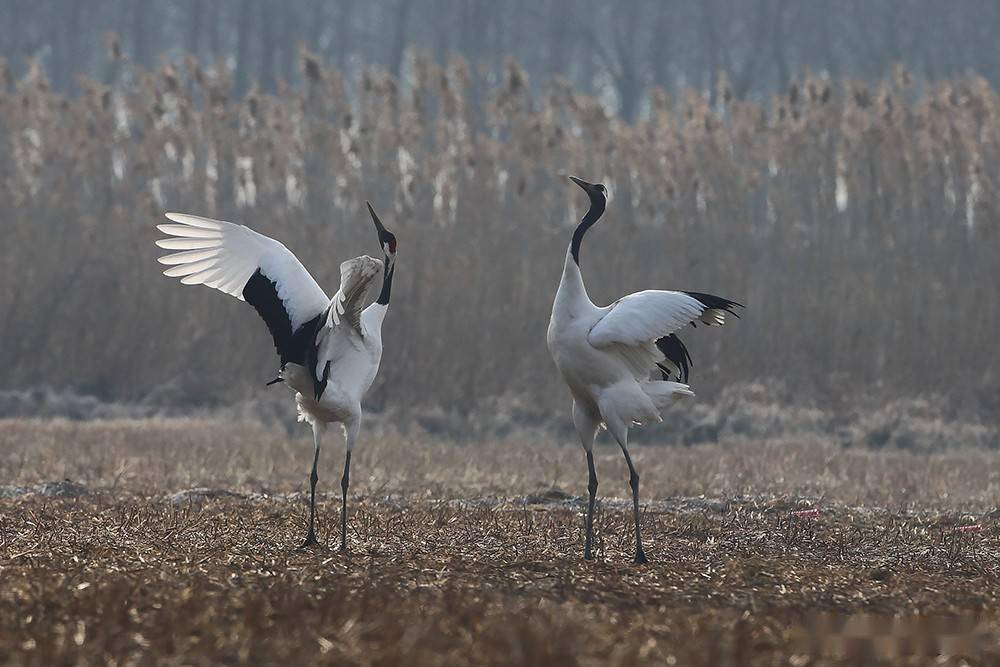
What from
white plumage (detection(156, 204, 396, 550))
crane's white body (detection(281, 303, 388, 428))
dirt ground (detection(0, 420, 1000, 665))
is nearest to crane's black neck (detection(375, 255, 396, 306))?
white plumage (detection(156, 204, 396, 550))

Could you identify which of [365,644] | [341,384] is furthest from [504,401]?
[365,644]

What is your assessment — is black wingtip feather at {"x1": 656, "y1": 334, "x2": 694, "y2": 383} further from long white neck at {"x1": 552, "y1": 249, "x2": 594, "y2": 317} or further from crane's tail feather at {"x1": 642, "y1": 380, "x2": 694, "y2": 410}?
long white neck at {"x1": 552, "y1": 249, "x2": 594, "y2": 317}

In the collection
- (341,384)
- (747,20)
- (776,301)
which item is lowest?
(341,384)

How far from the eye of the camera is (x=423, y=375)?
57.1 feet

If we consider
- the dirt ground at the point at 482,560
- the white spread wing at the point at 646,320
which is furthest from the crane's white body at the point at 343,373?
the white spread wing at the point at 646,320

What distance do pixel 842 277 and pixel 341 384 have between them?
34.3 feet

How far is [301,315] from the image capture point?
885 cm

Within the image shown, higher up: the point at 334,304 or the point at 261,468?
the point at 334,304

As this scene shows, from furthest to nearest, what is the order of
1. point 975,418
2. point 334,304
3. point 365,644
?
1. point 975,418
2. point 334,304
3. point 365,644

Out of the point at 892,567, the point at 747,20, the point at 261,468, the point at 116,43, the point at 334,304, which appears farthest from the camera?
the point at 747,20

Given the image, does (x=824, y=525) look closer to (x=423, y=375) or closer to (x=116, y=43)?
(x=423, y=375)

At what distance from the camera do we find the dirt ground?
4969mm

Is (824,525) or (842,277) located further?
(842,277)

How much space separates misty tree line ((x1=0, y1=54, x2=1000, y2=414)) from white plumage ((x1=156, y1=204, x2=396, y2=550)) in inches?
319
